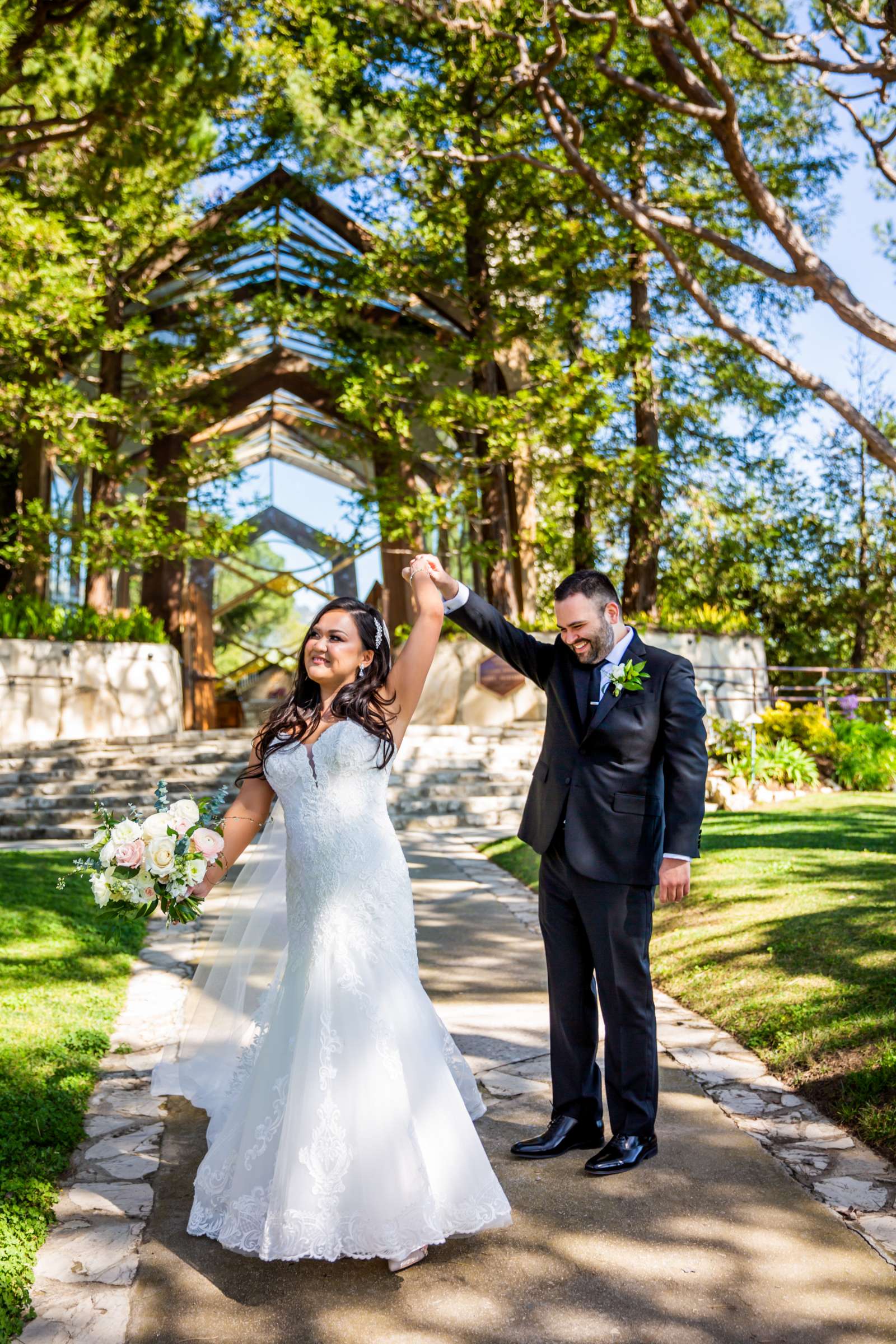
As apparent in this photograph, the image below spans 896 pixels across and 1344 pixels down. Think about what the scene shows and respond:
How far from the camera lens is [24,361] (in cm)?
1631

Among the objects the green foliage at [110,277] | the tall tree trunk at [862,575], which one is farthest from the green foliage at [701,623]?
the green foliage at [110,277]

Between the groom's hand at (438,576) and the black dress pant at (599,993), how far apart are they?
0.88m

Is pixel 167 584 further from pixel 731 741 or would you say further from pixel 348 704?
pixel 348 704

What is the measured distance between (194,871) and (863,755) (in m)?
12.9

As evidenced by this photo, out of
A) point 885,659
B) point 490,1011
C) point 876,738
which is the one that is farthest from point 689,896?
point 885,659

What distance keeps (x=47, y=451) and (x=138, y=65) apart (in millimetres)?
8454

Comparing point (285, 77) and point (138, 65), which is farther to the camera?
point (285, 77)

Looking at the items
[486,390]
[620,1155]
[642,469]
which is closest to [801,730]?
[642,469]

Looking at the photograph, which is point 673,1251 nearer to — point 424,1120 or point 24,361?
point 424,1120

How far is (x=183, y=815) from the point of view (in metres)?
3.38

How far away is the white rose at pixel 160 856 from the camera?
3279 mm

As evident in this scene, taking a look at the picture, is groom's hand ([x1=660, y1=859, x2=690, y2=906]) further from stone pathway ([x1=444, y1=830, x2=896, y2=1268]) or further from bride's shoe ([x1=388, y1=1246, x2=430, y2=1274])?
bride's shoe ([x1=388, y1=1246, x2=430, y2=1274])

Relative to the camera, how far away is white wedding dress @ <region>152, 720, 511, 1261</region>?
296 centimetres

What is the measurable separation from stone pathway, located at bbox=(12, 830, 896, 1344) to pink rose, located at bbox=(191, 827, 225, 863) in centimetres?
108
